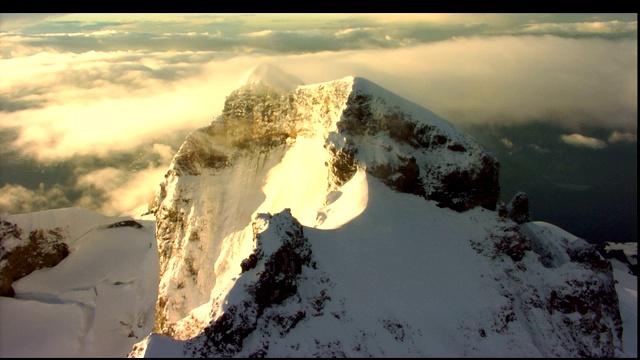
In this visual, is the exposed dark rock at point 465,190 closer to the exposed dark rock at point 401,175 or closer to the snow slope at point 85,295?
the exposed dark rock at point 401,175

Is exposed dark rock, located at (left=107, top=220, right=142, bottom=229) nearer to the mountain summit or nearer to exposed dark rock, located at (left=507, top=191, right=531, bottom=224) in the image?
the mountain summit

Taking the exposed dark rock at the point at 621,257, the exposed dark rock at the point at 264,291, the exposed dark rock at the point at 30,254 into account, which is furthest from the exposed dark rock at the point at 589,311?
the exposed dark rock at the point at 30,254

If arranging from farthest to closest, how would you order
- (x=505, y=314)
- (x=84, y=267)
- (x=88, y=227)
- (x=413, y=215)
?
(x=88, y=227), (x=84, y=267), (x=413, y=215), (x=505, y=314)

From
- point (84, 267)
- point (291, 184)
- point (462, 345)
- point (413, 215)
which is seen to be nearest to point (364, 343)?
point (462, 345)

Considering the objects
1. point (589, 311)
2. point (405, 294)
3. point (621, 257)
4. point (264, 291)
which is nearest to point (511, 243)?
point (589, 311)

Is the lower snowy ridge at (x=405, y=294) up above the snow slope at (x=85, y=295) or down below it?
above

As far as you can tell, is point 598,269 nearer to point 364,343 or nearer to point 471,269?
point 471,269

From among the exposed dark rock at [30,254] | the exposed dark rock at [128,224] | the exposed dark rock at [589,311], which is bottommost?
the exposed dark rock at [128,224]
